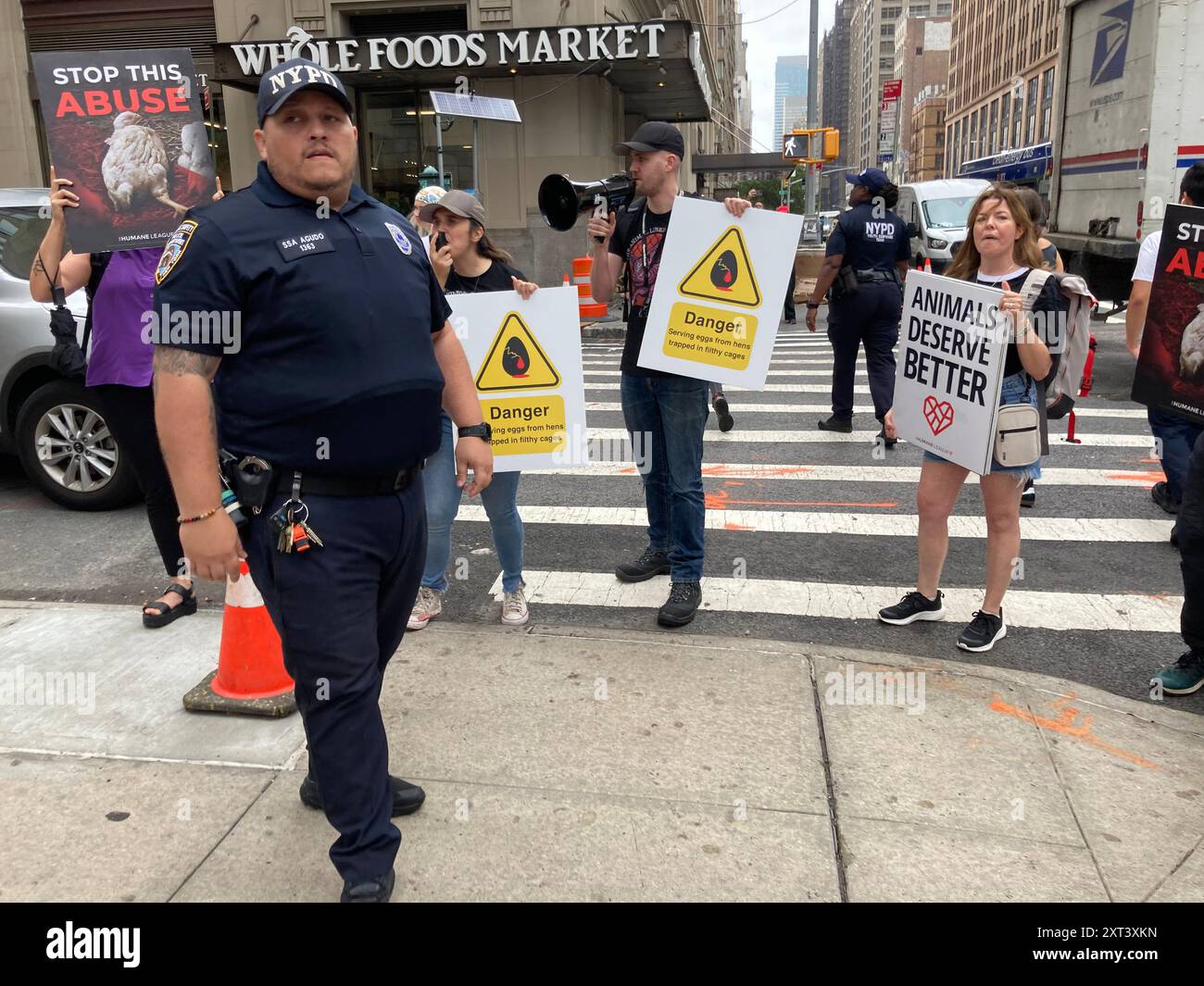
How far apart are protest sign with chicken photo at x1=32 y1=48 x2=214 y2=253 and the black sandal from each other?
5.11 feet

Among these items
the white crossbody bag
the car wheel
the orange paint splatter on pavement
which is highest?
the white crossbody bag

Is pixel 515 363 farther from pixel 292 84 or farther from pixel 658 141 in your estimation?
pixel 292 84

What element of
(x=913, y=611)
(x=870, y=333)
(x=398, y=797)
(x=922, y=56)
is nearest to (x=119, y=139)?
(x=398, y=797)

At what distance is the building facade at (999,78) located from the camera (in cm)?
8206

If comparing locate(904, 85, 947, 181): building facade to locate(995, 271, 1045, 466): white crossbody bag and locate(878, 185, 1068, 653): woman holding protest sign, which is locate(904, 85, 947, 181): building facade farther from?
locate(995, 271, 1045, 466): white crossbody bag

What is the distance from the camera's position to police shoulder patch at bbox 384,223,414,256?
2629 millimetres

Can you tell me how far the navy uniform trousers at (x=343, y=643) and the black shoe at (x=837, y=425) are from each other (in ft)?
22.1

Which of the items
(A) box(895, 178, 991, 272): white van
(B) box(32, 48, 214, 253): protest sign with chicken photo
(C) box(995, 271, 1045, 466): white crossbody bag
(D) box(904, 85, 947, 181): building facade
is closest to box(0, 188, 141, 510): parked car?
(B) box(32, 48, 214, 253): protest sign with chicken photo

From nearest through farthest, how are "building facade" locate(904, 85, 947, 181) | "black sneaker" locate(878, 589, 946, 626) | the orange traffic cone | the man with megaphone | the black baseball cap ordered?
the orange traffic cone
the black baseball cap
the man with megaphone
"black sneaker" locate(878, 589, 946, 626)
"building facade" locate(904, 85, 947, 181)

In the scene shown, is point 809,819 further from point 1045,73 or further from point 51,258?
point 1045,73

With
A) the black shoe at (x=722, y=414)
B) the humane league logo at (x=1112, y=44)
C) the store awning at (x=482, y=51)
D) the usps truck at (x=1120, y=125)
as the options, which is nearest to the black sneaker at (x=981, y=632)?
the black shoe at (x=722, y=414)

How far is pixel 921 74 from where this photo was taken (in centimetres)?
15275

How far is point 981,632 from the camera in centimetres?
441

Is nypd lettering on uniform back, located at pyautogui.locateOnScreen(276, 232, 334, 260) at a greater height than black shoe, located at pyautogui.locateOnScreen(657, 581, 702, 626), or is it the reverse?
nypd lettering on uniform back, located at pyautogui.locateOnScreen(276, 232, 334, 260)
